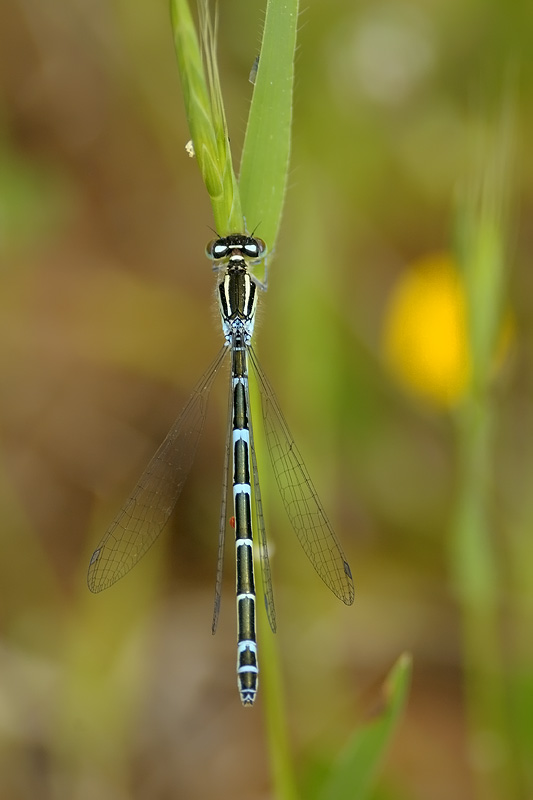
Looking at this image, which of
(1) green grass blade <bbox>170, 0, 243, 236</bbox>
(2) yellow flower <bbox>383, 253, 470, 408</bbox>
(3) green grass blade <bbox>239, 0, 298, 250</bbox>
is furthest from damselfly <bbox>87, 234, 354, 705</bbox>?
(2) yellow flower <bbox>383, 253, 470, 408</bbox>

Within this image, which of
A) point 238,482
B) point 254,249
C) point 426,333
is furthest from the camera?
point 426,333

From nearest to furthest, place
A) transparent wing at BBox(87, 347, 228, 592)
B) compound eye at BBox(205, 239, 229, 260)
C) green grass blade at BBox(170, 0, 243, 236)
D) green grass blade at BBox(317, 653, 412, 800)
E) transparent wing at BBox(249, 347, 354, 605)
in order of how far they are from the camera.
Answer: green grass blade at BBox(170, 0, 243, 236), green grass blade at BBox(317, 653, 412, 800), compound eye at BBox(205, 239, 229, 260), transparent wing at BBox(249, 347, 354, 605), transparent wing at BBox(87, 347, 228, 592)

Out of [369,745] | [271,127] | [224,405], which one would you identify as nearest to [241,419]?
[369,745]

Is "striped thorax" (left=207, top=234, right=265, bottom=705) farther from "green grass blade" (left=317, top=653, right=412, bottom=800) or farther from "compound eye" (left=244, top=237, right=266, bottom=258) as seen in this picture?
"green grass blade" (left=317, top=653, right=412, bottom=800)

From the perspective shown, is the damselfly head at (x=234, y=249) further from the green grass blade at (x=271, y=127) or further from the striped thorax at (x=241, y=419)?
the green grass blade at (x=271, y=127)

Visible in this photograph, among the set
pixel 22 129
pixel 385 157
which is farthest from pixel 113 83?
pixel 385 157

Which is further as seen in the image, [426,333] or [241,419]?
[426,333]

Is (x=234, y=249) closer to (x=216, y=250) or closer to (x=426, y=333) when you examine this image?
(x=216, y=250)
